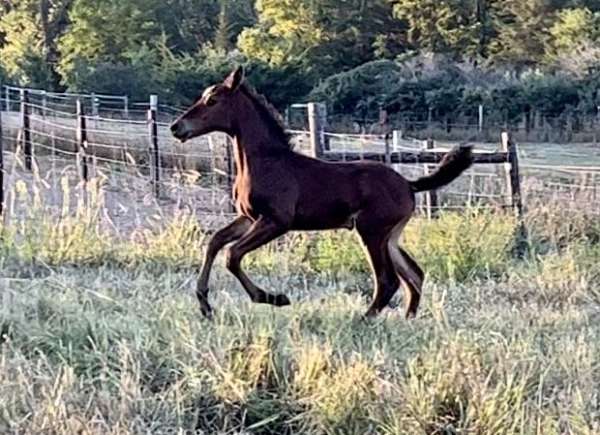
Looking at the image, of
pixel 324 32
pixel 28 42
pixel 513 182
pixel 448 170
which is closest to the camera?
pixel 448 170

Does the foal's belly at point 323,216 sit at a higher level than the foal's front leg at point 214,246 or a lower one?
higher

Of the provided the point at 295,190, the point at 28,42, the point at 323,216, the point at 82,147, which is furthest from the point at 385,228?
the point at 28,42

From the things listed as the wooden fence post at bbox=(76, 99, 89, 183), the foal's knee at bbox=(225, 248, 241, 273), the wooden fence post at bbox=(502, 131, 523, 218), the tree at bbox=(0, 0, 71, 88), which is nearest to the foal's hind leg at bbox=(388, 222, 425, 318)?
the foal's knee at bbox=(225, 248, 241, 273)

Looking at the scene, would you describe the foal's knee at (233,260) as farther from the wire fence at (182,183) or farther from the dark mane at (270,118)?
the wire fence at (182,183)

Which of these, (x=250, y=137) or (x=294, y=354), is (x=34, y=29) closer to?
(x=250, y=137)

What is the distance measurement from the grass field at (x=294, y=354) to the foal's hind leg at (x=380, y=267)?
0.38 ft

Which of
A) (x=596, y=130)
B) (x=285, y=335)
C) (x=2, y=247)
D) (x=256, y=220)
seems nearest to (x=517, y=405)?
(x=285, y=335)

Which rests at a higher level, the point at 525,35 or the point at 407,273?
the point at 525,35

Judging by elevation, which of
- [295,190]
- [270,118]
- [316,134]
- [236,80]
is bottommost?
[295,190]

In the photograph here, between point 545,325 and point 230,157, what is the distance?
679cm

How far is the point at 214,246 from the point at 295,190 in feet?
1.94

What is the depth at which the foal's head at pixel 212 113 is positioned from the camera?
6.63 metres

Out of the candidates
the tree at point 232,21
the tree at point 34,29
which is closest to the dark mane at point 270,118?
the tree at point 34,29

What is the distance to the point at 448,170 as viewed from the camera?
23.2 feet
